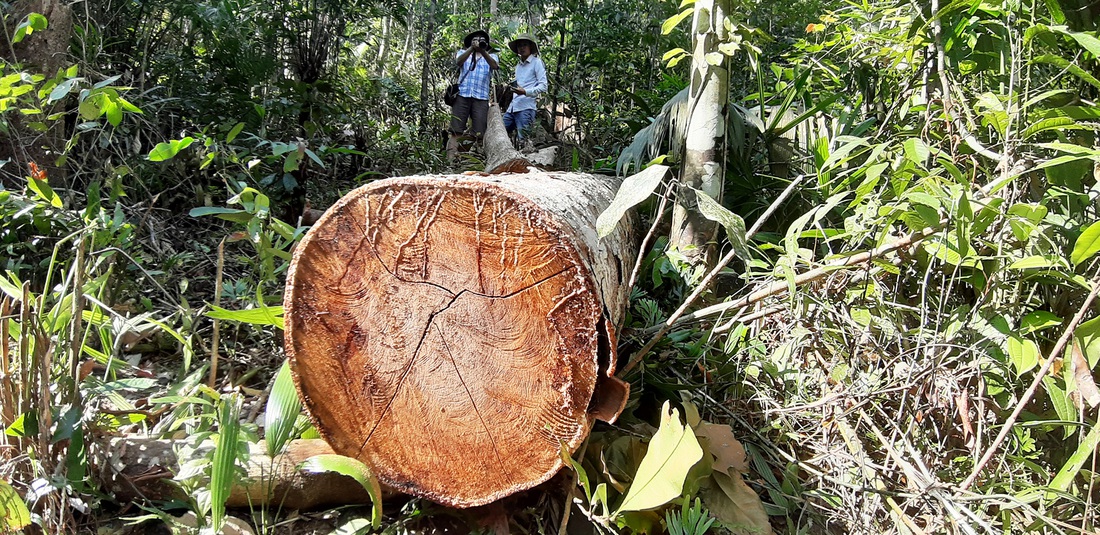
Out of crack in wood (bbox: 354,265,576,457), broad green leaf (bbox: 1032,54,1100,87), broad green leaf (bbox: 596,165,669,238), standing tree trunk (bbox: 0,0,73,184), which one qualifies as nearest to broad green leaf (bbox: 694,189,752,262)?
broad green leaf (bbox: 596,165,669,238)

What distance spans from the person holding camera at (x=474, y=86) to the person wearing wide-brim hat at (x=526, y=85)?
26 cm

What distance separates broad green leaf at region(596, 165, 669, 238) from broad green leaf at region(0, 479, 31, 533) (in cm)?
139

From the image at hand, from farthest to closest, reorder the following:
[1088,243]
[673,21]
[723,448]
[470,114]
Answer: [470,114]
[673,21]
[723,448]
[1088,243]

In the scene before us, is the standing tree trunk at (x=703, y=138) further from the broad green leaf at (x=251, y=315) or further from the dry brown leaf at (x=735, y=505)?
the broad green leaf at (x=251, y=315)

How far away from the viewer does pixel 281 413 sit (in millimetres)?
1614

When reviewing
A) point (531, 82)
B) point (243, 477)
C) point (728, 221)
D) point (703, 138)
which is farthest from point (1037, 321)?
point (531, 82)

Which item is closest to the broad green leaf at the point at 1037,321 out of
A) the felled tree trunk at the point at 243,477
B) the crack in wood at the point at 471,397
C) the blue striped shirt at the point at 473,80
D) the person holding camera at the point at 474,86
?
the crack in wood at the point at 471,397

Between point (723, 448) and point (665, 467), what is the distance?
36cm

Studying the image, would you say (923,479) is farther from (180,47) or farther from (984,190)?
(180,47)

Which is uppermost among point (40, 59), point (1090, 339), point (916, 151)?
point (40, 59)

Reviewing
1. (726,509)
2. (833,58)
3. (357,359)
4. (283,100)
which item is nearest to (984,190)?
(726,509)

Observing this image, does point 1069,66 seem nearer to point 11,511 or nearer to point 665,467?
point 665,467

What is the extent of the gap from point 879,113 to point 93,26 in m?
4.15

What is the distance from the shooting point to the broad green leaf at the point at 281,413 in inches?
62.5
